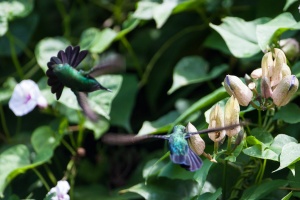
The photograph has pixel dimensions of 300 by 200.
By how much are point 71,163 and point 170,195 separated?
35cm

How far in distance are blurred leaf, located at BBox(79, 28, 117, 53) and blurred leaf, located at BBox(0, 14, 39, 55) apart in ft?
0.84

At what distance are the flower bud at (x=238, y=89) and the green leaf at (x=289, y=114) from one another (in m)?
0.14

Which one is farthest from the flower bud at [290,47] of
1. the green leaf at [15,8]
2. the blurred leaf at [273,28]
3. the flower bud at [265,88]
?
the green leaf at [15,8]

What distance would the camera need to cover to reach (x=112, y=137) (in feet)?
4.36

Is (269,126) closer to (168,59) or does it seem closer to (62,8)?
(168,59)

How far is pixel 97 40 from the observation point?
1826mm

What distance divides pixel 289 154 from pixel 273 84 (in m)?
0.15

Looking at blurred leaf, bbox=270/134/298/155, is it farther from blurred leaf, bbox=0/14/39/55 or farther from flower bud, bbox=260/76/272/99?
blurred leaf, bbox=0/14/39/55

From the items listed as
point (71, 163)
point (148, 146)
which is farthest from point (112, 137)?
point (148, 146)

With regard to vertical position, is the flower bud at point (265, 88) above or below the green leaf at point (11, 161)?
above

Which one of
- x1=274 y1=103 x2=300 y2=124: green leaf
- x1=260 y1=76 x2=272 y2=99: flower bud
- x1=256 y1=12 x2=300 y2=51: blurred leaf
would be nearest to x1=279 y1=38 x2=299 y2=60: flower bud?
x1=256 y1=12 x2=300 y2=51: blurred leaf

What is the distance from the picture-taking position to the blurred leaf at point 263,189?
1336 millimetres

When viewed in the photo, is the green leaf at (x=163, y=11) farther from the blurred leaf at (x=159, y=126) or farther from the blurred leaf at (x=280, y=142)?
the blurred leaf at (x=280, y=142)

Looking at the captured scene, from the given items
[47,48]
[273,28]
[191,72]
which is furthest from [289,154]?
[47,48]
